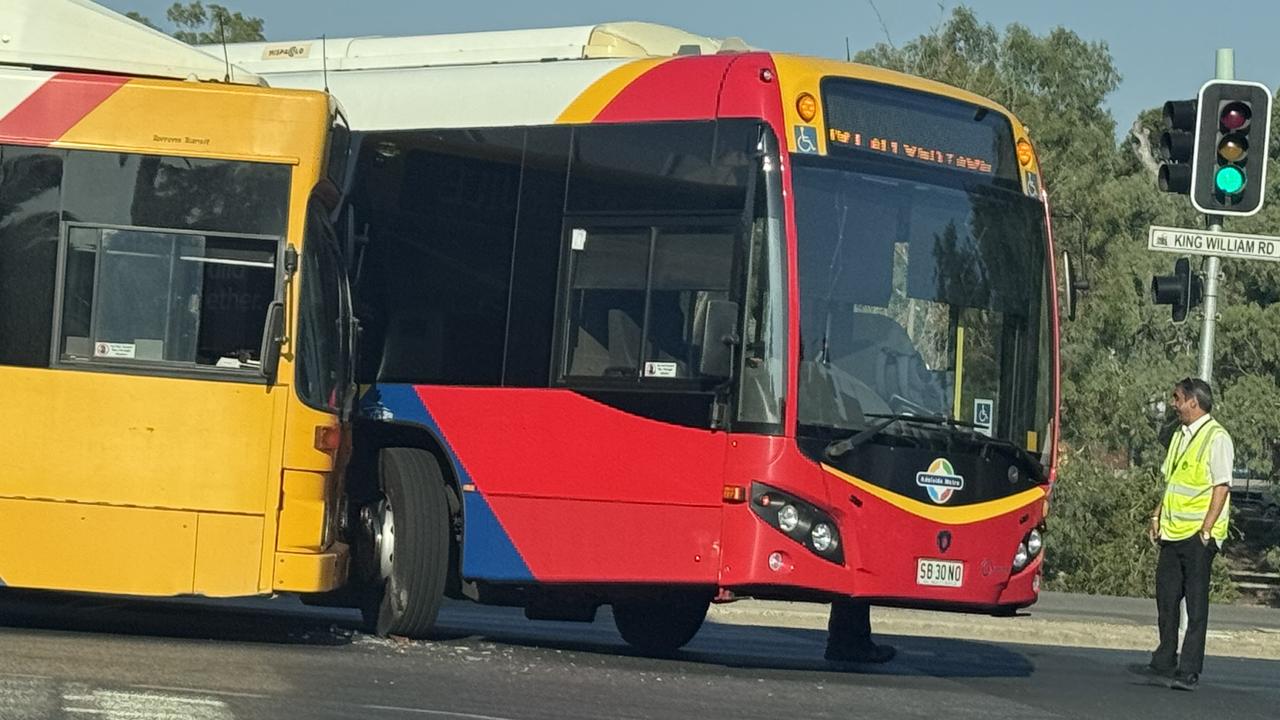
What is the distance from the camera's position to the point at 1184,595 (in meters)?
14.0

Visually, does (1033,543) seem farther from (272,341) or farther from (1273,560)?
(1273,560)

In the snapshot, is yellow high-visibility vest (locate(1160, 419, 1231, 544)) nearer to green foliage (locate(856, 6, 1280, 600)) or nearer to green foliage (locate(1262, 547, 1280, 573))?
green foliage (locate(856, 6, 1280, 600))

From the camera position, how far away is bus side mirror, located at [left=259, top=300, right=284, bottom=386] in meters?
11.6

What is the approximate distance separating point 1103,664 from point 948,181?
4210 millimetres

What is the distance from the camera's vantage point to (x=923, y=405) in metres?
12.4

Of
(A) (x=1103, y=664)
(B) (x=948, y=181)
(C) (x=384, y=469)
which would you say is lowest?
(A) (x=1103, y=664)

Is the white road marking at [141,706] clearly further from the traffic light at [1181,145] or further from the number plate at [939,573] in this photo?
the traffic light at [1181,145]

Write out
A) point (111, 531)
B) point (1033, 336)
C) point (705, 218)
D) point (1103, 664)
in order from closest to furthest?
1. point (111, 531)
2. point (705, 218)
3. point (1033, 336)
4. point (1103, 664)

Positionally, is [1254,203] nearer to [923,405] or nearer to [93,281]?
[923,405]

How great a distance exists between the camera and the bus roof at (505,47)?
13609 millimetres

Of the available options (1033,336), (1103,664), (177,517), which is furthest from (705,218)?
(1103,664)

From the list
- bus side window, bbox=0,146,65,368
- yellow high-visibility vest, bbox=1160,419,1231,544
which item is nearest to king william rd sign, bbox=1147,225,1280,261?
yellow high-visibility vest, bbox=1160,419,1231,544

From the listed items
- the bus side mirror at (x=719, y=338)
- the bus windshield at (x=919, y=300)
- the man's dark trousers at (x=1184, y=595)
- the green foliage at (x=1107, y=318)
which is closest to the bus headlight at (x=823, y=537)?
the bus windshield at (x=919, y=300)

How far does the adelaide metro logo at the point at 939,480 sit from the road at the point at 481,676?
1051mm
